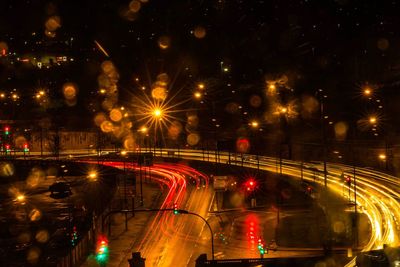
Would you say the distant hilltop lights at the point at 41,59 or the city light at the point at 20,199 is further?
the distant hilltop lights at the point at 41,59

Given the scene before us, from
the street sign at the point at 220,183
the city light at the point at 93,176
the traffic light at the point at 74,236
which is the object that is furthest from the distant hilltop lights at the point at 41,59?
the traffic light at the point at 74,236

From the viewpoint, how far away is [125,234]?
37.6 meters

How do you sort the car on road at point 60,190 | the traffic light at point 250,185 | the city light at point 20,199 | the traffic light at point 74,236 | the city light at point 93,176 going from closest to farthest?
the traffic light at point 74,236 → the traffic light at point 250,185 → the car on road at point 60,190 → the city light at point 93,176 → the city light at point 20,199

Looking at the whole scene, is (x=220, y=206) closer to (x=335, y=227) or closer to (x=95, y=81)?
(x=335, y=227)

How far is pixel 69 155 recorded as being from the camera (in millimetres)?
71750

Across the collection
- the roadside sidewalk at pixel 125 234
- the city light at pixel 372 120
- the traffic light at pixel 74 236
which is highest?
the city light at pixel 372 120

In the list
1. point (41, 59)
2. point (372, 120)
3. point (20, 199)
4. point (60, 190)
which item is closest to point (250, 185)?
point (372, 120)

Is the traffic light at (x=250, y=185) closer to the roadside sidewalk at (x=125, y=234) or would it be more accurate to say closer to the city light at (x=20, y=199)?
the roadside sidewalk at (x=125, y=234)

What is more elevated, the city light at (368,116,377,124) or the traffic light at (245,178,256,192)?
the city light at (368,116,377,124)

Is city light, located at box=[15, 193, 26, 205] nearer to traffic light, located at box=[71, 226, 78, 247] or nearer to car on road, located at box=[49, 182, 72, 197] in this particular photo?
car on road, located at box=[49, 182, 72, 197]

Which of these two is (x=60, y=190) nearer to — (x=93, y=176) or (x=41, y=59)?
(x=93, y=176)

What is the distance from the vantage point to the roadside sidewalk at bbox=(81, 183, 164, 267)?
3192 centimetres

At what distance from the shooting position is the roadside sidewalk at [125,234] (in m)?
31.9

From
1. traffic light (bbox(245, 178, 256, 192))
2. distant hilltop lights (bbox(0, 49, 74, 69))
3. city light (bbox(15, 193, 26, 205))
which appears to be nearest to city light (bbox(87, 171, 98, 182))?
city light (bbox(15, 193, 26, 205))
